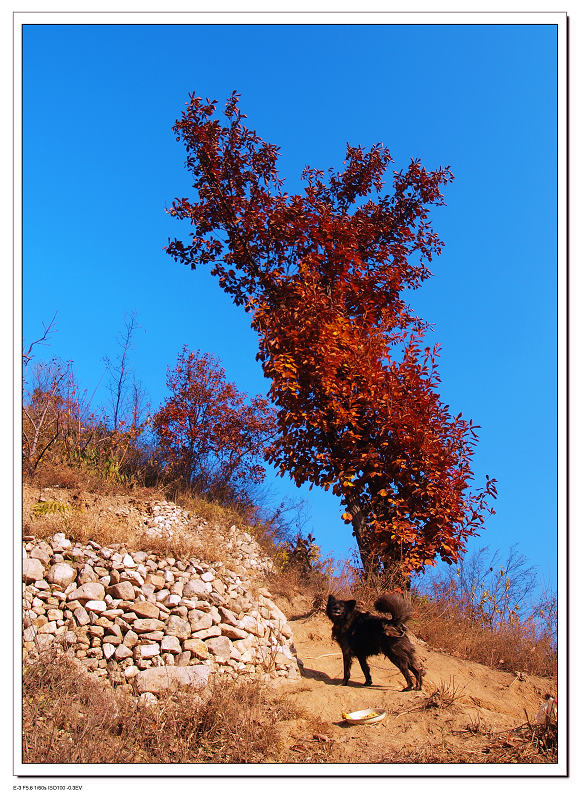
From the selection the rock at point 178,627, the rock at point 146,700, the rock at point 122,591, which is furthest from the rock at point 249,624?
the rock at point 146,700

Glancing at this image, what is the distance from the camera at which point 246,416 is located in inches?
635

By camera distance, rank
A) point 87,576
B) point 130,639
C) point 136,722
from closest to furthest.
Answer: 1. point 136,722
2. point 130,639
3. point 87,576

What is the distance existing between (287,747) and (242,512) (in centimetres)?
807

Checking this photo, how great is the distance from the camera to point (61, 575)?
8258 millimetres

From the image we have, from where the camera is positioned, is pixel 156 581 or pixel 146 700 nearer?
pixel 146 700

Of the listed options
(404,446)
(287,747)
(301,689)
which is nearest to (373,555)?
(404,446)

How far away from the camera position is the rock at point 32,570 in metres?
8.13

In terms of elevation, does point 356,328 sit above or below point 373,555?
above

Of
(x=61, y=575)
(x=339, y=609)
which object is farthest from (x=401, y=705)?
(x=61, y=575)

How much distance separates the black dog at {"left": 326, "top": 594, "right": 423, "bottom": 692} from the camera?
788 centimetres

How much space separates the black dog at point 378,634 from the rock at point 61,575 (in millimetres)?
3568

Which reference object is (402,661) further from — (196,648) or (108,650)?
(108,650)

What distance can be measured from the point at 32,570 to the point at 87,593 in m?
0.85
